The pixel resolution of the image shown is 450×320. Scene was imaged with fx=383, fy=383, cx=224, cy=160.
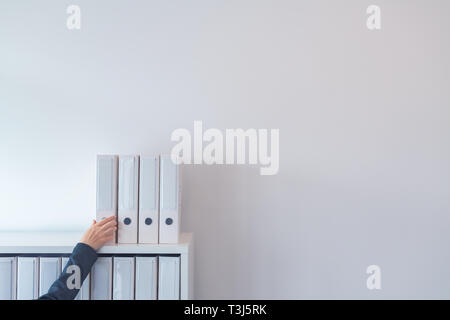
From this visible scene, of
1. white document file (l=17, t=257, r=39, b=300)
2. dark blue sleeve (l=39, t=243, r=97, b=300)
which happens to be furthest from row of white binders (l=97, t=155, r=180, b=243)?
white document file (l=17, t=257, r=39, b=300)

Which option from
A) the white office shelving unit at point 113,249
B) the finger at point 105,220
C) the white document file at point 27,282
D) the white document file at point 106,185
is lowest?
the white document file at point 27,282

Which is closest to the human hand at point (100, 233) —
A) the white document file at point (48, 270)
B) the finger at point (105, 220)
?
the finger at point (105, 220)

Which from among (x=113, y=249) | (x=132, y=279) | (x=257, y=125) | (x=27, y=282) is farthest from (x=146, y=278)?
(x=257, y=125)

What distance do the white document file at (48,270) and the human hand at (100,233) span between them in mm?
131

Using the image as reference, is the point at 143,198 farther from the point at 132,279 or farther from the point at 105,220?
the point at 132,279

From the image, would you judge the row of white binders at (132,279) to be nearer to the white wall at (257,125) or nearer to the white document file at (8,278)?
the white document file at (8,278)

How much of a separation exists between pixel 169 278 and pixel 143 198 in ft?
0.95

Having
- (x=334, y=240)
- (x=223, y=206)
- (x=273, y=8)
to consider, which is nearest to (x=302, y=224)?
(x=334, y=240)

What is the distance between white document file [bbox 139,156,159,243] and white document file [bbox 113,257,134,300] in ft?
0.29

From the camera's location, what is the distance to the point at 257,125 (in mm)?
1629

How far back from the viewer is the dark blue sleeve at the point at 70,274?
3.92 ft

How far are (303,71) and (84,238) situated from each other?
1.09 meters
